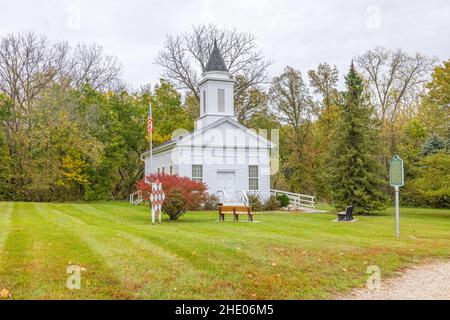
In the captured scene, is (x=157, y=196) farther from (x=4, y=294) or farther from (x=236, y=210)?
(x=4, y=294)

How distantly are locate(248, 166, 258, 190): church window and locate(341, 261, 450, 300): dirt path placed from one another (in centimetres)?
1977

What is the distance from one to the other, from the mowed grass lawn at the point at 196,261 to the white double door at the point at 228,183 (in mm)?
14622

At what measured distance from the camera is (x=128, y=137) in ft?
126

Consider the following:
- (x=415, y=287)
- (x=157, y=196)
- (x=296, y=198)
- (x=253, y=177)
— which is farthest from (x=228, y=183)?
(x=415, y=287)

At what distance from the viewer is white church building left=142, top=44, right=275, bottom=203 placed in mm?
27312

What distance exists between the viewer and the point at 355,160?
80.0 feet

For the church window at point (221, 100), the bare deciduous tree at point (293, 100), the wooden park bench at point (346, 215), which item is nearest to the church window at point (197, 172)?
the church window at point (221, 100)

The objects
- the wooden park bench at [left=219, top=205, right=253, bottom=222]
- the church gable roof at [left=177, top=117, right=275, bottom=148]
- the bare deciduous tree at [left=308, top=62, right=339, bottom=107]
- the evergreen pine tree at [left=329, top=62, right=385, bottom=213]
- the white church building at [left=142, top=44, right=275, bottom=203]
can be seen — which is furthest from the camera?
the bare deciduous tree at [left=308, top=62, right=339, bottom=107]

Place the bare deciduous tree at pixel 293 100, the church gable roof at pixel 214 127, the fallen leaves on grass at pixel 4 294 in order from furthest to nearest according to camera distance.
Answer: the bare deciduous tree at pixel 293 100
the church gable roof at pixel 214 127
the fallen leaves on grass at pixel 4 294

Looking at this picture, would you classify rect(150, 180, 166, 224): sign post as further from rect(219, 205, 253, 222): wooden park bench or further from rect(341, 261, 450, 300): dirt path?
rect(341, 261, 450, 300): dirt path

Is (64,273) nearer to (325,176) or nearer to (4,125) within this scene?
(325,176)

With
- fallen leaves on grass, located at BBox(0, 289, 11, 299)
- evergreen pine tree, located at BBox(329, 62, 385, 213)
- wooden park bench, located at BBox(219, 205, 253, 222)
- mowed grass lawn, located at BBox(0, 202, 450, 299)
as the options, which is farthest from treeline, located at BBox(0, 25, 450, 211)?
fallen leaves on grass, located at BBox(0, 289, 11, 299)

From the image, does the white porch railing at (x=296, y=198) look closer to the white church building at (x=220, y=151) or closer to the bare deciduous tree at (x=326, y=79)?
the white church building at (x=220, y=151)

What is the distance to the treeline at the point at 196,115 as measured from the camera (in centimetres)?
2494
